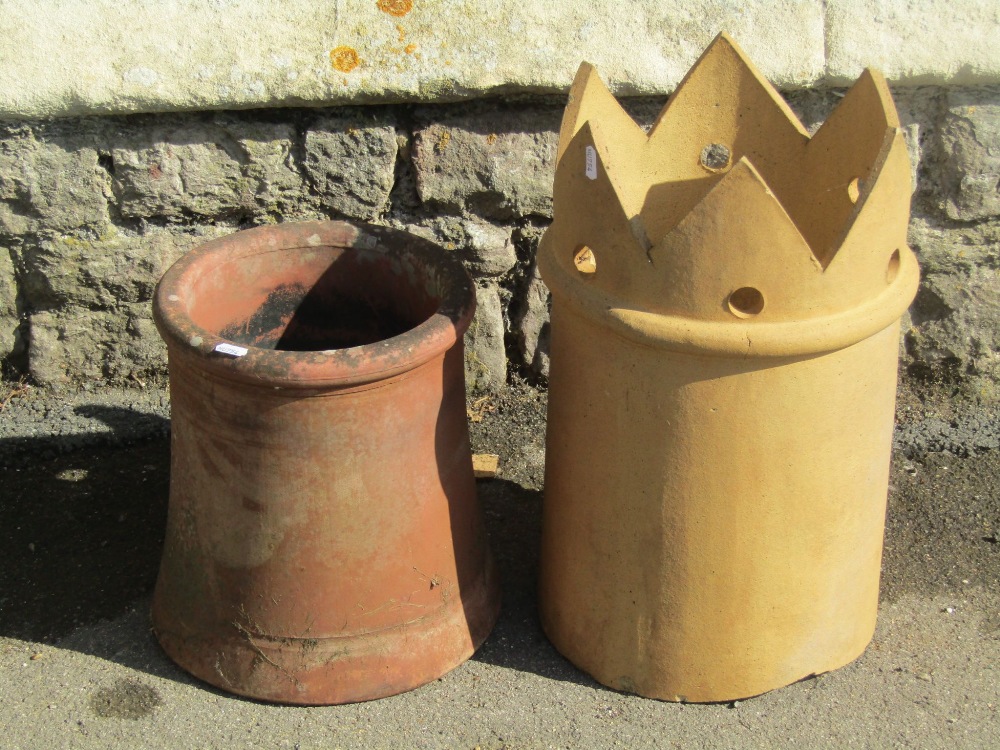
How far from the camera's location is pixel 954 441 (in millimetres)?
3875

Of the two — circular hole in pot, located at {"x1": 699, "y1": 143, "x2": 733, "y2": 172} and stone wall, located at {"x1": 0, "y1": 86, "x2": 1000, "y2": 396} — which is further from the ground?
circular hole in pot, located at {"x1": 699, "y1": 143, "x2": 733, "y2": 172}

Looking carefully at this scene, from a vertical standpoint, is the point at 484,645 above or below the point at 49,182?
below

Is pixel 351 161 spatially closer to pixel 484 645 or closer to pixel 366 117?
pixel 366 117

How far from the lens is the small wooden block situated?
3.76 m

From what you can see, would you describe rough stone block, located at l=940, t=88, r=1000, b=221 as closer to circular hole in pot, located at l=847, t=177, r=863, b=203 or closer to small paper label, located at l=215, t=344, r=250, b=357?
circular hole in pot, located at l=847, t=177, r=863, b=203

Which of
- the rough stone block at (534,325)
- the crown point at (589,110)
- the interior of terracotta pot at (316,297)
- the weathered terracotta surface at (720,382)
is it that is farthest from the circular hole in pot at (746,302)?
the rough stone block at (534,325)

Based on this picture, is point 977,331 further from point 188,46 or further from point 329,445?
point 188,46

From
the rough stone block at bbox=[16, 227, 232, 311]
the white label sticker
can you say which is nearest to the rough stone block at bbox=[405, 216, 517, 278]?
the rough stone block at bbox=[16, 227, 232, 311]

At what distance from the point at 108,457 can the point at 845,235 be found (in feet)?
7.98

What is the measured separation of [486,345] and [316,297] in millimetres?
948

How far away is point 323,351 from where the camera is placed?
263 cm

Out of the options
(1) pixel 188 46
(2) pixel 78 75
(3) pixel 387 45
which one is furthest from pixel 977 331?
(2) pixel 78 75

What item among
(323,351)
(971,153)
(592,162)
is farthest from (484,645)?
(971,153)

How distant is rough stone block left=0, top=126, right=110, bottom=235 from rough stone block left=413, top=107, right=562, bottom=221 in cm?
95
